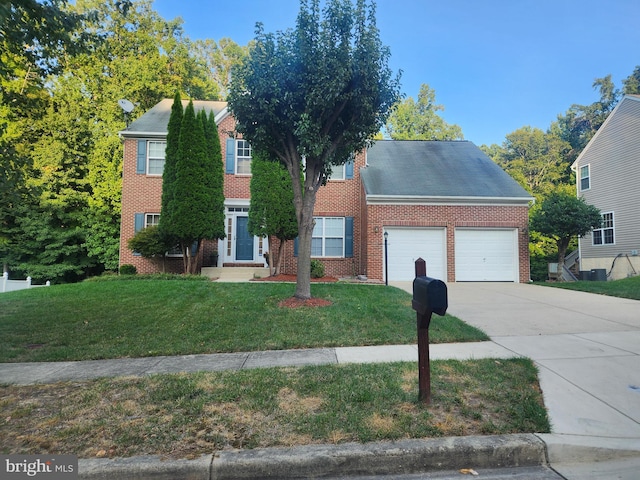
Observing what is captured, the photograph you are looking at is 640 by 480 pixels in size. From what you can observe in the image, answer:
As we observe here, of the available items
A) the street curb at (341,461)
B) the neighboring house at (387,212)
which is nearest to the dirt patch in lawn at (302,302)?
the street curb at (341,461)

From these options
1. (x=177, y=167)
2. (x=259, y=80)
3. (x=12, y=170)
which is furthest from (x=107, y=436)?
(x=177, y=167)

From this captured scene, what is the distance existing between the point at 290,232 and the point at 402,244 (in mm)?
4265

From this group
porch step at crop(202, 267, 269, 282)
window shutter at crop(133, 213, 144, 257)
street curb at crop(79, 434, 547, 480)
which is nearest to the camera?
street curb at crop(79, 434, 547, 480)

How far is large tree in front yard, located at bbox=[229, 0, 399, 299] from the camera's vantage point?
712 centimetres

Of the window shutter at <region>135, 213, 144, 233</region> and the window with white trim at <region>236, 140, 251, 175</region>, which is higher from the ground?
the window with white trim at <region>236, 140, 251, 175</region>

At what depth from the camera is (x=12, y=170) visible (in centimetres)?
564

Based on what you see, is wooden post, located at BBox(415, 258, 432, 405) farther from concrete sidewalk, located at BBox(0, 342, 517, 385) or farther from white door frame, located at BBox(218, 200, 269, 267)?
white door frame, located at BBox(218, 200, 269, 267)

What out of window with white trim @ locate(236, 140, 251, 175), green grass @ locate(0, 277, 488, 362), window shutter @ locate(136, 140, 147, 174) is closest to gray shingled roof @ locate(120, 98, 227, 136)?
window shutter @ locate(136, 140, 147, 174)

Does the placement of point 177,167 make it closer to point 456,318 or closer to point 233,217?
point 233,217

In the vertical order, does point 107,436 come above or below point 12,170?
below

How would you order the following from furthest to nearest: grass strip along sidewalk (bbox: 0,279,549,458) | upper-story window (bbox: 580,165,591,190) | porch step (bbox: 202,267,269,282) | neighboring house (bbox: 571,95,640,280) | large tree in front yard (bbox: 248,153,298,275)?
1. upper-story window (bbox: 580,165,591,190)
2. neighboring house (bbox: 571,95,640,280)
3. porch step (bbox: 202,267,269,282)
4. large tree in front yard (bbox: 248,153,298,275)
5. grass strip along sidewalk (bbox: 0,279,549,458)

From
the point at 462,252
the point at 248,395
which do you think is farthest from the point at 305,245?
the point at 462,252

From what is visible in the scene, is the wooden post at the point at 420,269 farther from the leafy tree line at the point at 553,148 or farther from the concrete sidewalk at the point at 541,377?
the leafy tree line at the point at 553,148

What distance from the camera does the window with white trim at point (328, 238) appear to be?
14180 mm
